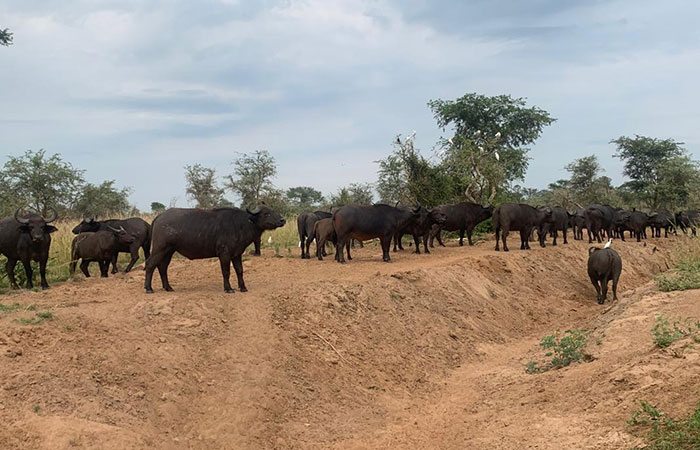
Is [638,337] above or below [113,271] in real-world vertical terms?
below

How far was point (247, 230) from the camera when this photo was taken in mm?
10594

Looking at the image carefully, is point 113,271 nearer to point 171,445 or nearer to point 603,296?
point 171,445

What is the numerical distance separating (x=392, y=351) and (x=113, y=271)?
27.7 ft

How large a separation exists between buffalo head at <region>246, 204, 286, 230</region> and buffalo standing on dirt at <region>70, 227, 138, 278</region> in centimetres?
466

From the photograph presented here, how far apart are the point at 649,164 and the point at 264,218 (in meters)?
39.5

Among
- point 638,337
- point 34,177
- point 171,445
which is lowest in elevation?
point 171,445

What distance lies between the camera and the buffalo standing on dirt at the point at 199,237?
1011 cm

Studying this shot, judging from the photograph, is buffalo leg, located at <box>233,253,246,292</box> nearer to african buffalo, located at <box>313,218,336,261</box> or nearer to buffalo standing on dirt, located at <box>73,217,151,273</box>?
buffalo standing on dirt, located at <box>73,217,151,273</box>

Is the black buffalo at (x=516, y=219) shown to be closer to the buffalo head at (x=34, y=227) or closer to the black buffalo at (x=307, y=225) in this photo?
the black buffalo at (x=307, y=225)

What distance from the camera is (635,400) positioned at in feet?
17.9

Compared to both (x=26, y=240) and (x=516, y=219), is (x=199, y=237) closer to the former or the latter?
(x=26, y=240)

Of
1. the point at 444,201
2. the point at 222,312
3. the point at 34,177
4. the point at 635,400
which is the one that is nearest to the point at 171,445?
the point at 222,312

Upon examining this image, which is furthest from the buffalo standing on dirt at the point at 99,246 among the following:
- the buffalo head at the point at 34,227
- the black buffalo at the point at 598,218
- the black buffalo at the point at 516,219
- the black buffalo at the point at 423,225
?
the black buffalo at the point at 598,218

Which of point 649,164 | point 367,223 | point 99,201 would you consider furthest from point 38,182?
point 649,164
